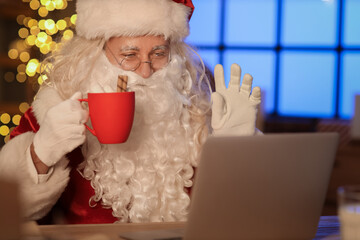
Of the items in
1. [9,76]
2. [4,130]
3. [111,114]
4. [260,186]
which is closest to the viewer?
[260,186]

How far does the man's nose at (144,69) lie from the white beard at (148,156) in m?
0.02

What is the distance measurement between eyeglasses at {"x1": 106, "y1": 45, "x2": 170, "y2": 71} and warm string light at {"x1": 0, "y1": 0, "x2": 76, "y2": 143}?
2.68 meters

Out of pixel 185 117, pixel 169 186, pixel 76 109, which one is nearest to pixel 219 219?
pixel 76 109

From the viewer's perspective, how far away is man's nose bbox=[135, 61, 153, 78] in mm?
1784

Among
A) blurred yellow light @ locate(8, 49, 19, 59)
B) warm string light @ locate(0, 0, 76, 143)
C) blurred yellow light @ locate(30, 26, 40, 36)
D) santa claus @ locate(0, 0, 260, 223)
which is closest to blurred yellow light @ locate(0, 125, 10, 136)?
warm string light @ locate(0, 0, 76, 143)

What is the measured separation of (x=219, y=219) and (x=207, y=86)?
1128 millimetres

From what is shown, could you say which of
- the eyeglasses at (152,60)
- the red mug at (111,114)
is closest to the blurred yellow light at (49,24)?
the eyeglasses at (152,60)

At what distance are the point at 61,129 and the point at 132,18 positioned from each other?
557 mm

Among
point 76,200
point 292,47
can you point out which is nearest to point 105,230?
point 76,200

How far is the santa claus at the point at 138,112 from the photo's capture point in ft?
5.59

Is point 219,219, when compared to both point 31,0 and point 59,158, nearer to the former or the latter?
point 59,158

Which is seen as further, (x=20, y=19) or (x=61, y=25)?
(x=61, y=25)

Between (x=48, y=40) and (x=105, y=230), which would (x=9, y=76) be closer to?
(x=48, y=40)

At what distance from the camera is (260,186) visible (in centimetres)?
96
